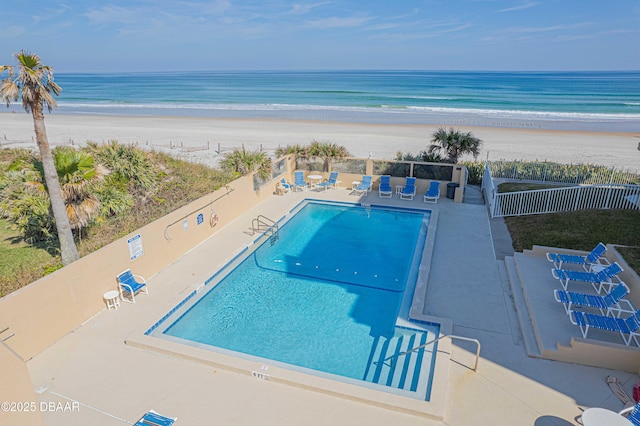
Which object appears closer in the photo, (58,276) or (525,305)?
(58,276)

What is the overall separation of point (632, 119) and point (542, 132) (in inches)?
583

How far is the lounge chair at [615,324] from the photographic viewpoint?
6.55 meters

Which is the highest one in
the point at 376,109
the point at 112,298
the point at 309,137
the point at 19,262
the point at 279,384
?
the point at 376,109

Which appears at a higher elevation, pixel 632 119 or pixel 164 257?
pixel 632 119

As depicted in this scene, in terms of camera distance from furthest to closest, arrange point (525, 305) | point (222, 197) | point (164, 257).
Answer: point (222, 197) → point (164, 257) → point (525, 305)

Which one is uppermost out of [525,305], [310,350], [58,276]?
[58,276]

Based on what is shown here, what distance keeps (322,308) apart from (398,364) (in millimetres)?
2271

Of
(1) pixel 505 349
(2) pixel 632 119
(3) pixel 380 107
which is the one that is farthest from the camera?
(3) pixel 380 107

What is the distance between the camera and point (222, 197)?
12.4 m

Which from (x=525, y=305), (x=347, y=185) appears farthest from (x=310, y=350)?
(x=347, y=185)

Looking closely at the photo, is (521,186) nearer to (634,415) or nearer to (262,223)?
(262,223)

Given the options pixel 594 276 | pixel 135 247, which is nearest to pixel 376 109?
pixel 594 276

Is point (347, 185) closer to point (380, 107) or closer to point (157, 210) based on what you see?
point (157, 210)

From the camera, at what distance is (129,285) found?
8.41 m
